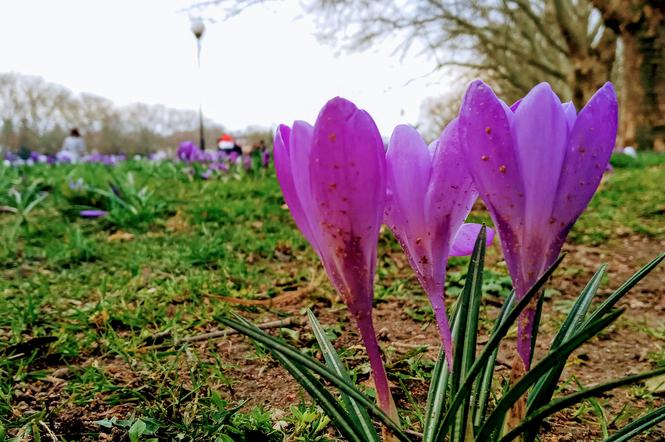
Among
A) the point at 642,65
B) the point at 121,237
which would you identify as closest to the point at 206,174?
the point at 121,237

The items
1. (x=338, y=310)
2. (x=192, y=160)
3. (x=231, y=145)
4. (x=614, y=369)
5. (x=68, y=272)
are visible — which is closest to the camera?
(x=614, y=369)

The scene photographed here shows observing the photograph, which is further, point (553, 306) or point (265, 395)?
point (553, 306)

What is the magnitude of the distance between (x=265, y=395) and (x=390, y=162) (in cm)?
90

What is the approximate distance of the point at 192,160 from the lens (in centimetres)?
605

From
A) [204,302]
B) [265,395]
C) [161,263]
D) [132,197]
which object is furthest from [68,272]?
[265,395]

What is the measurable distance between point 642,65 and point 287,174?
1484 centimetres

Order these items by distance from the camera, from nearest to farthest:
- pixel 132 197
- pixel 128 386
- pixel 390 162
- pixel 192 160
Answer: pixel 390 162 → pixel 128 386 → pixel 132 197 → pixel 192 160

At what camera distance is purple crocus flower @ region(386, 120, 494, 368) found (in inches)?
26.0

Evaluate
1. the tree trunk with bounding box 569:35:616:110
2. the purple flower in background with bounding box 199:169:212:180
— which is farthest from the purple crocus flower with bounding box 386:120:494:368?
the tree trunk with bounding box 569:35:616:110

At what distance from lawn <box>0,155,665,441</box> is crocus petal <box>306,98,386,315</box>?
564 millimetres

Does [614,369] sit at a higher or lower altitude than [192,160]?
lower

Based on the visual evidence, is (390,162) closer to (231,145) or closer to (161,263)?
(161,263)

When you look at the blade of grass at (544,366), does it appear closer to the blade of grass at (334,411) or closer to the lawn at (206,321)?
the blade of grass at (334,411)

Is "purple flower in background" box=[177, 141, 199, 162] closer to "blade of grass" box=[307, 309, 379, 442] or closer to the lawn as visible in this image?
the lawn
